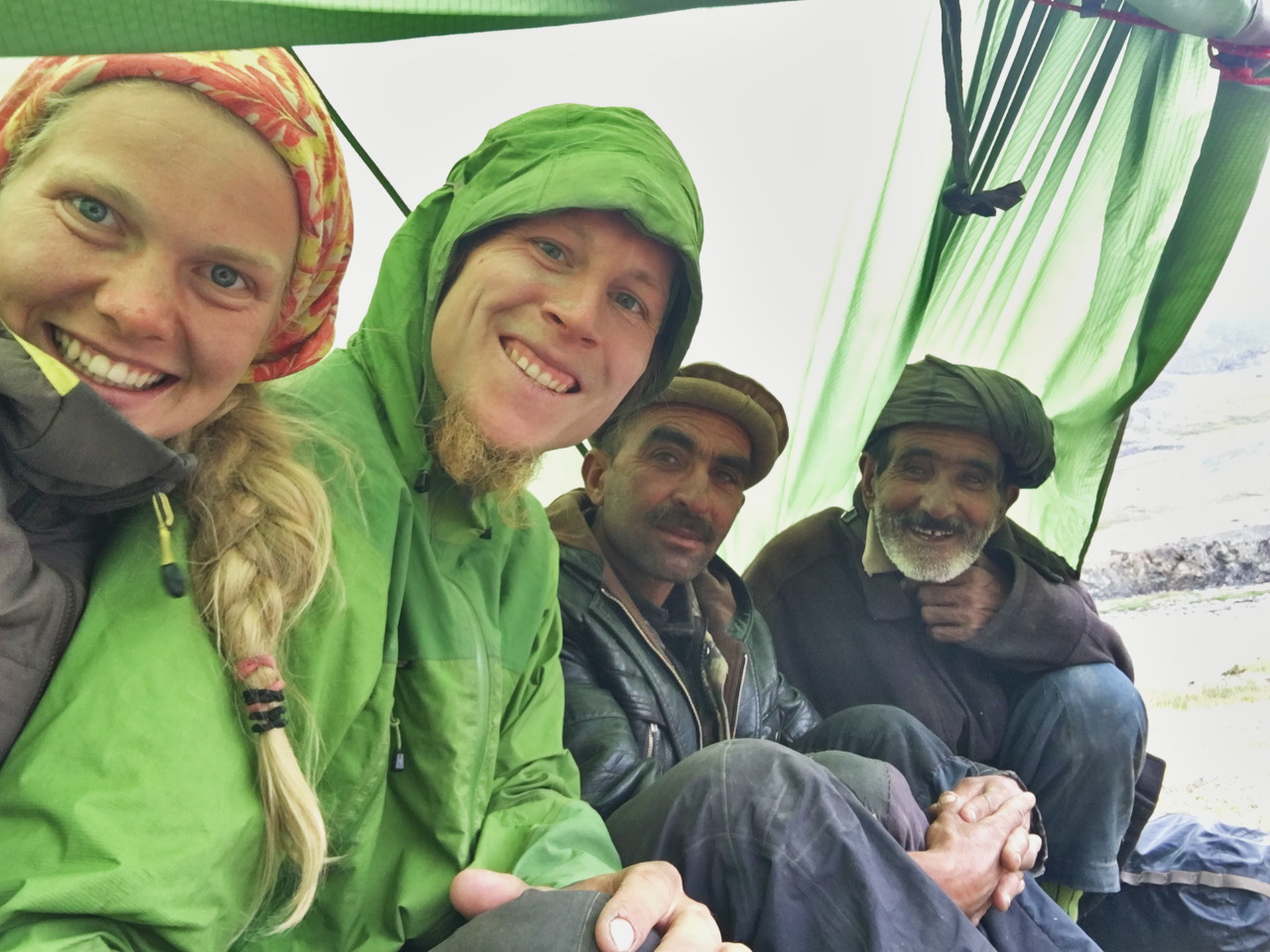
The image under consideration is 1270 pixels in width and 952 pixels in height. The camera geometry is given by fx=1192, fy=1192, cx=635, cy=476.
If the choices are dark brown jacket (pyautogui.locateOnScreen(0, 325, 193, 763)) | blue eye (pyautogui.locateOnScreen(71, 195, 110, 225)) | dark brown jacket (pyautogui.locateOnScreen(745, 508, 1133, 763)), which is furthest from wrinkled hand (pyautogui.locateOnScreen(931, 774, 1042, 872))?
blue eye (pyautogui.locateOnScreen(71, 195, 110, 225))

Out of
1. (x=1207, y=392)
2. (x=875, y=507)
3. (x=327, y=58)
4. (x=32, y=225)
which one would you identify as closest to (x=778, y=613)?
(x=875, y=507)

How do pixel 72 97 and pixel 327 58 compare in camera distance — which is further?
pixel 327 58

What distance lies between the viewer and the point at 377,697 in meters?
1.16

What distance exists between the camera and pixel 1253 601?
6.93ft

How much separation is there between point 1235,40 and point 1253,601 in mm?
958

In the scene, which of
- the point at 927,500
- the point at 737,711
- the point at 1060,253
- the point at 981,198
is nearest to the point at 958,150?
the point at 981,198

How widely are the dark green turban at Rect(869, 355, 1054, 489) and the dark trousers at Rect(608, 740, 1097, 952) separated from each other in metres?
0.79

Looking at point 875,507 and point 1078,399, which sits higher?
point 1078,399

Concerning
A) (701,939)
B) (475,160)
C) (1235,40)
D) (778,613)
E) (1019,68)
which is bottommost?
(701,939)

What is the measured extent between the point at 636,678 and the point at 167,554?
0.80 meters

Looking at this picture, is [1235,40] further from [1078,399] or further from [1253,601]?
[1253,601]

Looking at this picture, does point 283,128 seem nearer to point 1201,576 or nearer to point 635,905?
point 635,905

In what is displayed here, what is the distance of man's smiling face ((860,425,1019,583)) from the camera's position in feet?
6.42

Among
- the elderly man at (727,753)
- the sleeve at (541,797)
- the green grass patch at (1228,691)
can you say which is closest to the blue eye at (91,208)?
the sleeve at (541,797)
